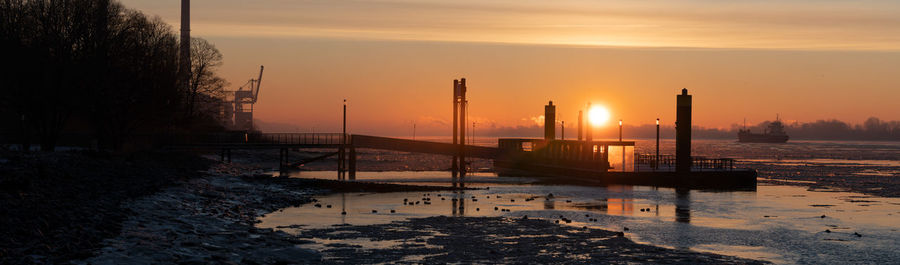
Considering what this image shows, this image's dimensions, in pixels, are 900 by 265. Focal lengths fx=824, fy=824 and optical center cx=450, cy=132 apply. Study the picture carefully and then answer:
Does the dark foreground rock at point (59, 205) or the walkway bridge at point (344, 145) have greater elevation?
the walkway bridge at point (344, 145)

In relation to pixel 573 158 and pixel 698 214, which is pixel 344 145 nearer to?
pixel 573 158

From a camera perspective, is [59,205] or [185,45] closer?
[59,205]

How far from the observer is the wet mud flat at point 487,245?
2111cm

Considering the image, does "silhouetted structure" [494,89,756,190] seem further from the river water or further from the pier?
the river water

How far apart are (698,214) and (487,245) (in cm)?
1447

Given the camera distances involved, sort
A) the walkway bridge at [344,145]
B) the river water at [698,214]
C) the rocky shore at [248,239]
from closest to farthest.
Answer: the rocky shore at [248,239] < the river water at [698,214] < the walkway bridge at [344,145]

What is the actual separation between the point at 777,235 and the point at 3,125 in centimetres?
6661

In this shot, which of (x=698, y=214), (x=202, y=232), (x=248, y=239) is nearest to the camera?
(x=248, y=239)

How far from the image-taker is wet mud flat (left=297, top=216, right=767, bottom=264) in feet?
69.3

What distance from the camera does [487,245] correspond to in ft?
77.3

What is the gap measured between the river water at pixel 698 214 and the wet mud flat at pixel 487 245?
1461mm

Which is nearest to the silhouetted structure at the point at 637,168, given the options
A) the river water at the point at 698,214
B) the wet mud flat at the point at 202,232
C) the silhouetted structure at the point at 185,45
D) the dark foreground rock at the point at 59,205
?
the river water at the point at 698,214

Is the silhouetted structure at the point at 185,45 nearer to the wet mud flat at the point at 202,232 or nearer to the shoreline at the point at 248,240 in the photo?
the wet mud flat at the point at 202,232

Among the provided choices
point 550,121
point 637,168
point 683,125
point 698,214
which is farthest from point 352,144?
point 698,214
